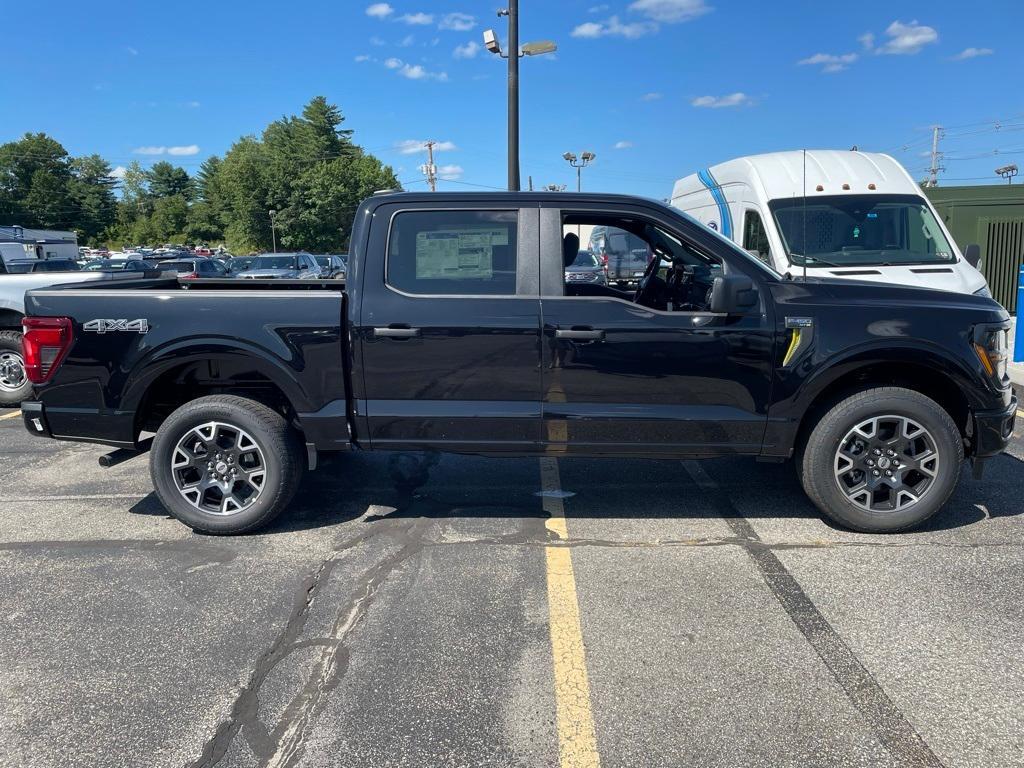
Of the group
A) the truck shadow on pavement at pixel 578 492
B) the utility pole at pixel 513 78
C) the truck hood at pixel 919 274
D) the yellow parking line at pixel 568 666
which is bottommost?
the yellow parking line at pixel 568 666

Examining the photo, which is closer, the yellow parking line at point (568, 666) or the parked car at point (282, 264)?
the yellow parking line at point (568, 666)

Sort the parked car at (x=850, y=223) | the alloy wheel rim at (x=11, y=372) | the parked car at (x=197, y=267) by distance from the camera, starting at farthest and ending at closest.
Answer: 1. the parked car at (x=197, y=267)
2. the alloy wheel rim at (x=11, y=372)
3. the parked car at (x=850, y=223)

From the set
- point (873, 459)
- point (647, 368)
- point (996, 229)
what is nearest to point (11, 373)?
point (647, 368)

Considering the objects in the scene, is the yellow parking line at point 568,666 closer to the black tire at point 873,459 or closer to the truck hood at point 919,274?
the black tire at point 873,459

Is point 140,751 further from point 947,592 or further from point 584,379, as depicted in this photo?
point 947,592

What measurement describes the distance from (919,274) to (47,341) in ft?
23.9

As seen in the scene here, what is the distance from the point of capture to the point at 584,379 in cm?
432

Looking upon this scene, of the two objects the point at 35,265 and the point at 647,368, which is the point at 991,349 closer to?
the point at 647,368

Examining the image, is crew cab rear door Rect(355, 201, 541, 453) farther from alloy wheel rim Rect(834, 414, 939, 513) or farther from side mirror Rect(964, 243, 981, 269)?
side mirror Rect(964, 243, 981, 269)

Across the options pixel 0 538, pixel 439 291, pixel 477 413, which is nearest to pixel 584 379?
pixel 477 413

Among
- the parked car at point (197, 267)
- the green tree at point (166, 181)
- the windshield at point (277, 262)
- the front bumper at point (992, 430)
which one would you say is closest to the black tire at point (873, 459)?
the front bumper at point (992, 430)

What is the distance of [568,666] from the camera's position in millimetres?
3162

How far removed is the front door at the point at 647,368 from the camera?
14.0ft

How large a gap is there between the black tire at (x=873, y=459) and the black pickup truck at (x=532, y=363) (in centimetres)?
1
